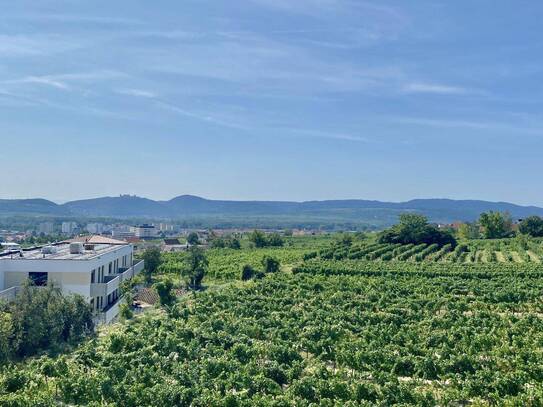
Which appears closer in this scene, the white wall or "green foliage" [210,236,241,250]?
the white wall

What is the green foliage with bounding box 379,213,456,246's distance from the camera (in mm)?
74375

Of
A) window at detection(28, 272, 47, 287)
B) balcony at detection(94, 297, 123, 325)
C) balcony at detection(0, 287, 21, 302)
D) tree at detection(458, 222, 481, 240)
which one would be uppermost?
tree at detection(458, 222, 481, 240)

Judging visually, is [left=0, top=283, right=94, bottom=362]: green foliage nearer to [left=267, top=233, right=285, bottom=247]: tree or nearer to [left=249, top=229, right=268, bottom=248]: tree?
[left=249, top=229, right=268, bottom=248]: tree

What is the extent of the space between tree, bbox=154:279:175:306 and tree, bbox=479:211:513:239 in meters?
66.2

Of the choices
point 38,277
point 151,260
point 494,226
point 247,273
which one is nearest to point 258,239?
point 151,260

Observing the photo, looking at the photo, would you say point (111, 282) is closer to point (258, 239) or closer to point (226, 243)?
point (258, 239)

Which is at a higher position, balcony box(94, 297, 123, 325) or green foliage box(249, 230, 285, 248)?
green foliage box(249, 230, 285, 248)

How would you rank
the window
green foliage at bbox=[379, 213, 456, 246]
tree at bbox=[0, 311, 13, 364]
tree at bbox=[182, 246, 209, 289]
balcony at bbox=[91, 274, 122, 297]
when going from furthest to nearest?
1. green foliage at bbox=[379, 213, 456, 246]
2. tree at bbox=[182, 246, 209, 289]
3. balcony at bbox=[91, 274, 122, 297]
4. the window
5. tree at bbox=[0, 311, 13, 364]

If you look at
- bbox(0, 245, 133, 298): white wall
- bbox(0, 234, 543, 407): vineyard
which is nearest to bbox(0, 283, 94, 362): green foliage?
bbox(0, 234, 543, 407): vineyard

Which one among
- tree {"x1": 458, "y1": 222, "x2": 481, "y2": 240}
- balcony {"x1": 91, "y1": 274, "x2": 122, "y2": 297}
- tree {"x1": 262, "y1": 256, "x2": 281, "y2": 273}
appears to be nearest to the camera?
balcony {"x1": 91, "y1": 274, "x2": 122, "y2": 297}

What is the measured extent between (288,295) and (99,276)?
1256 cm

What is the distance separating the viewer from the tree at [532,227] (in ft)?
270

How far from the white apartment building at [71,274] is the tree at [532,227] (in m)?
66.0

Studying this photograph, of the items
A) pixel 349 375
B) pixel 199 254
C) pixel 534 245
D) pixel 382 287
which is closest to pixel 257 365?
pixel 349 375
